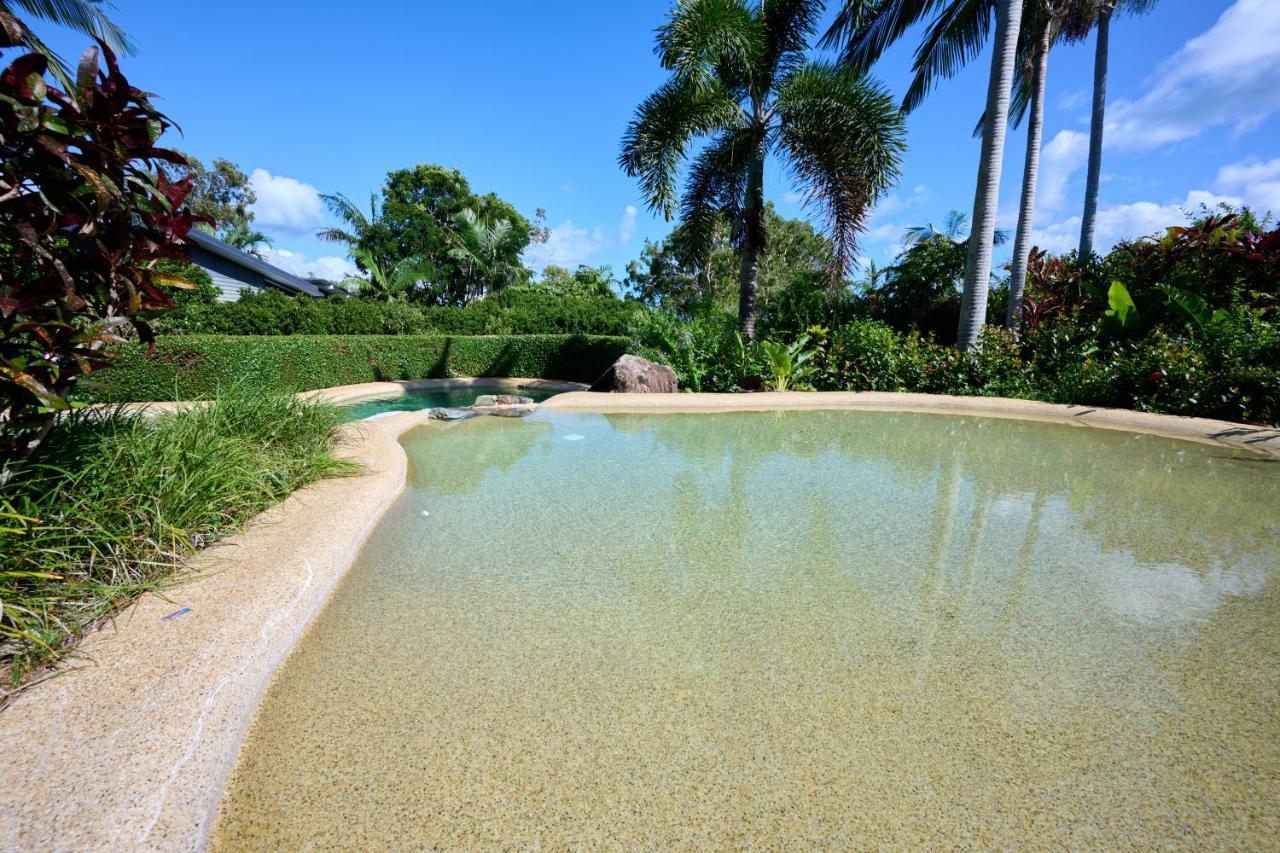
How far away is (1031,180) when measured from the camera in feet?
37.0

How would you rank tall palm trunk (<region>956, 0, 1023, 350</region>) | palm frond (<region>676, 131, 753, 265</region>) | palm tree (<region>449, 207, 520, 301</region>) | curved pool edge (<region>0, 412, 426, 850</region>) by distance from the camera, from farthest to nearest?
palm tree (<region>449, 207, 520, 301</region>) < palm frond (<region>676, 131, 753, 265</region>) < tall palm trunk (<region>956, 0, 1023, 350</region>) < curved pool edge (<region>0, 412, 426, 850</region>)

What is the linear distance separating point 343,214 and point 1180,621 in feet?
100

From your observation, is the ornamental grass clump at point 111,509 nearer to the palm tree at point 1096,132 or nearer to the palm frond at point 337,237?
the palm tree at point 1096,132

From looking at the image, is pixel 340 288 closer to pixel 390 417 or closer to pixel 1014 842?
pixel 390 417

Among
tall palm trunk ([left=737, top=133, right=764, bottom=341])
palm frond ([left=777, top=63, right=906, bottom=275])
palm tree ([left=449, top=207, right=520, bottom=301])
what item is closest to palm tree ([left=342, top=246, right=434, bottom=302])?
palm tree ([left=449, top=207, right=520, bottom=301])

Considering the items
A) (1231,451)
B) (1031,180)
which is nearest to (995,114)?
(1031,180)

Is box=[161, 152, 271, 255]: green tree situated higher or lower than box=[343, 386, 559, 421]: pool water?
higher

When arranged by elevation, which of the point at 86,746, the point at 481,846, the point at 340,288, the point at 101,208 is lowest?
the point at 481,846

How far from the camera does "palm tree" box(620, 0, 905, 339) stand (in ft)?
34.0

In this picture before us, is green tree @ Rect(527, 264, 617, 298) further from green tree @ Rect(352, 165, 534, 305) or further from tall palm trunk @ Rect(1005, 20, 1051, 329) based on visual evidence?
tall palm trunk @ Rect(1005, 20, 1051, 329)

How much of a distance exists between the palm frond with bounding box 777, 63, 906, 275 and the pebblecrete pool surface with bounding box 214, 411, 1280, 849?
25.9ft

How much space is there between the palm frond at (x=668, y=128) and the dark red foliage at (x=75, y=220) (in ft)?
31.9

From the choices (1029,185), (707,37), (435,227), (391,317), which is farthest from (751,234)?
(435,227)

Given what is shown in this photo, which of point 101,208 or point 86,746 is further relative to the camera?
point 101,208
